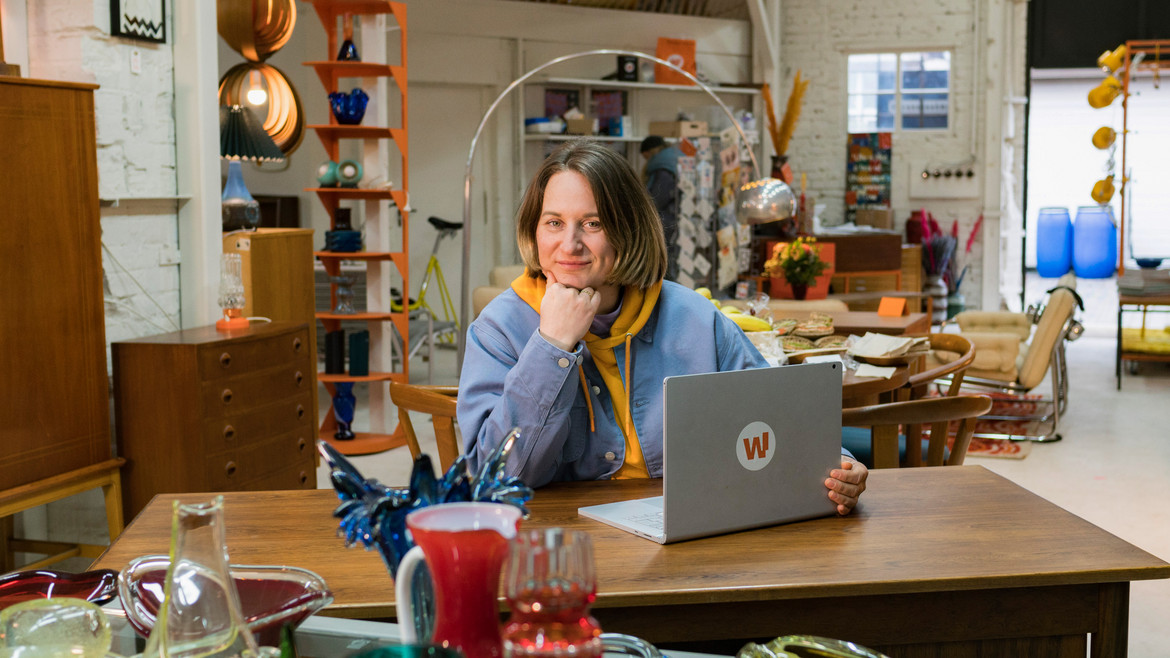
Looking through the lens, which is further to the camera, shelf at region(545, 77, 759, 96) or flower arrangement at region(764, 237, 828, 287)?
shelf at region(545, 77, 759, 96)

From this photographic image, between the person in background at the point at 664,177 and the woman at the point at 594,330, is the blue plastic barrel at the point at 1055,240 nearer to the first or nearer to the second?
the person in background at the point at 664,177

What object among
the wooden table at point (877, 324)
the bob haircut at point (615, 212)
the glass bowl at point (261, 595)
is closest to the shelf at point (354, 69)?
the wooden table at point (877, 324)

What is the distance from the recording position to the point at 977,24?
10664 mm

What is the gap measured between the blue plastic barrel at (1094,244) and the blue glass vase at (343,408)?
1053 cm

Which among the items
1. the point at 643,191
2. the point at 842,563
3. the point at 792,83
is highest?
the point at 792,83

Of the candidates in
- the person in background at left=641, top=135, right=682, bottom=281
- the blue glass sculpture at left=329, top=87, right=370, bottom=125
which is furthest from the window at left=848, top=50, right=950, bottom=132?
the blue glass sculpture at left=329, top=87, right=370, bottom=125

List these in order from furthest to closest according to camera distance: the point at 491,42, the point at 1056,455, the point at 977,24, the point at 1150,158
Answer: the point at 1150,158 < the point at 977,24 < the point at 491,42 < the point at 1056,455

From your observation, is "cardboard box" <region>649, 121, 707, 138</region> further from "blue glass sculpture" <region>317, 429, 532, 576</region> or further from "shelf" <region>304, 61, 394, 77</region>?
"blue glass sculpture" <region>317, 429, 532, 576</region>

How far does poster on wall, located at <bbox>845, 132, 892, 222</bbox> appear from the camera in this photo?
10953 mm

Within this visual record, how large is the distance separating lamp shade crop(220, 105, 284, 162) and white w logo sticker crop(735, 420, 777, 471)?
3.50 meters

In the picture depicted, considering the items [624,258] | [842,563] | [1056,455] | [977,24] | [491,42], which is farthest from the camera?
[977,24]

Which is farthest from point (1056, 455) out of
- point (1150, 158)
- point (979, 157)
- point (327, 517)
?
point (1150, 158)

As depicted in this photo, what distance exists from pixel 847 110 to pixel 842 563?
33.4 ft

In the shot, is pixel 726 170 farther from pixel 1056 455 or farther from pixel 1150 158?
pixel 1150 158
